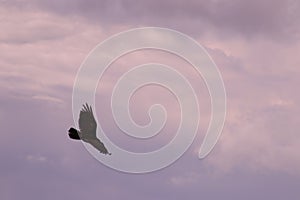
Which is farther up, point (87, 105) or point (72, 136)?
point (87, 105)

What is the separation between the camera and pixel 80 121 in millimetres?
77125

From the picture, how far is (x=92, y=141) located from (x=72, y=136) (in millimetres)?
6187

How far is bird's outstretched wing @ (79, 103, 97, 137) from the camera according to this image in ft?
252

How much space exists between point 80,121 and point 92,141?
13.1ft

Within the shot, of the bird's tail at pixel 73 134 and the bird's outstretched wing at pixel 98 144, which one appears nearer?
the bird's tail at pixel 73 134

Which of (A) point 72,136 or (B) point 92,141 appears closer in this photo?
(A) point 72,136

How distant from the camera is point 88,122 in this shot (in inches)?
3056

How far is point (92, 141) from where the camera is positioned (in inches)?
3081

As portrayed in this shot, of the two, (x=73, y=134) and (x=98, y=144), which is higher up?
(x=98, y=144)

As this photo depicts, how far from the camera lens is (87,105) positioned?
75688 millimetres

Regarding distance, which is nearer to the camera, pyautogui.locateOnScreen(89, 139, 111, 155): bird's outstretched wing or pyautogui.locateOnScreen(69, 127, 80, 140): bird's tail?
pyautogui.locateOnScreen(69, 127, 80, 140): bird's tail

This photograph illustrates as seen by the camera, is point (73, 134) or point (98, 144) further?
point (98, 144)

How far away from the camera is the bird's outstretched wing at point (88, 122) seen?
76.7 metres

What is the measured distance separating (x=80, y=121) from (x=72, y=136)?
4.95 m
